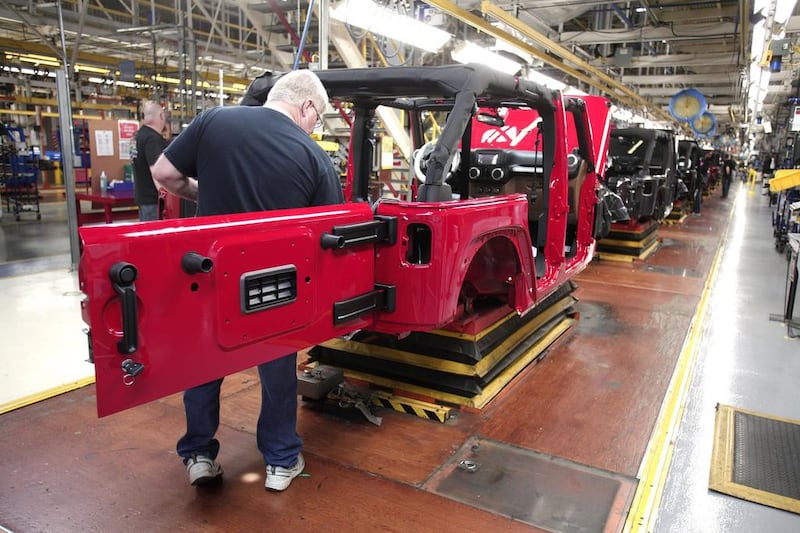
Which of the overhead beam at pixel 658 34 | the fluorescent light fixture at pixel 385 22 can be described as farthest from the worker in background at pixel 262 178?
the overhead beam at pixel 658 34

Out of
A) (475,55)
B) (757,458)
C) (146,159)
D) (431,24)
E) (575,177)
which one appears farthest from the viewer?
(431,24)

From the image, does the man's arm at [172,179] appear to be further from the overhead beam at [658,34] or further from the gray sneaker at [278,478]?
the overhead beam at [658,34]

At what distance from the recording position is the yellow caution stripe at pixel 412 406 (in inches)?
142

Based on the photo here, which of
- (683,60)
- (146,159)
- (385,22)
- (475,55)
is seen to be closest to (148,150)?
(146,159)

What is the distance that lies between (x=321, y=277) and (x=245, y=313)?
1.31 feet

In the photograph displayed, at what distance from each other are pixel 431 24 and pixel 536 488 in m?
8.51

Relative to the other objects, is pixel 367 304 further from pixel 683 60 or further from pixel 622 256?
pixel 683 60

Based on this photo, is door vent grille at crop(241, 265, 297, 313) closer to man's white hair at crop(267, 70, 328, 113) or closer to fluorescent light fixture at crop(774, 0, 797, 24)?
man's white hair at crop(267, 70, 328, 113)

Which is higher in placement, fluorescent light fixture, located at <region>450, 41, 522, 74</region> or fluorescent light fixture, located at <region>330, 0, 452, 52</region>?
fluorescent light fixture, located at <region>450, 41, 522, 74</region>

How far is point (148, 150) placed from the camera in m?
5.93

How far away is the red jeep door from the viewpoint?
175 centimetres

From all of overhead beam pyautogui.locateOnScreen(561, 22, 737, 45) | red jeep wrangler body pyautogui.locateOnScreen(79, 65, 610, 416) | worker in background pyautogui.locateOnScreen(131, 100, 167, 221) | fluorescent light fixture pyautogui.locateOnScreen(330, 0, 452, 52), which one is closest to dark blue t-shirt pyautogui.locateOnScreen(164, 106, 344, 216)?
red jeep wrangler body pyautogui.locateOnScreen(79, 65, 610, 416)

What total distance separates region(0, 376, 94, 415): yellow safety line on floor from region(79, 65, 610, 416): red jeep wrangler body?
7.34 feet

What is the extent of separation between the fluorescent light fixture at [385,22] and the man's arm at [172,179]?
401 centimetres
